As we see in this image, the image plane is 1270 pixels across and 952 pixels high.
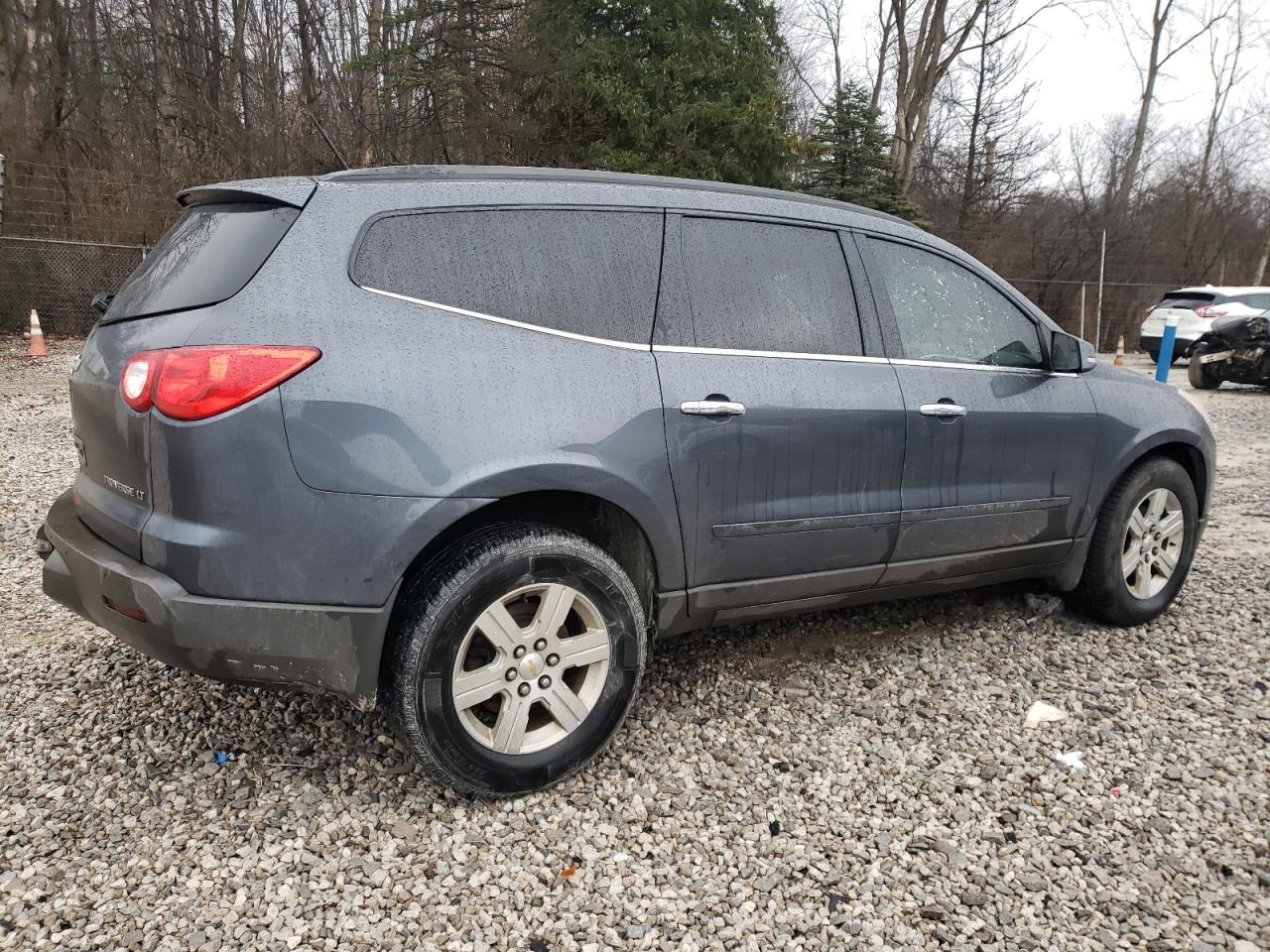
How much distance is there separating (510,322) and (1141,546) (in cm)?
308

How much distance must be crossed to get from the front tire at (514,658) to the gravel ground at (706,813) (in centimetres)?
17

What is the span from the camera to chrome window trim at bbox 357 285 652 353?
2.46 metres

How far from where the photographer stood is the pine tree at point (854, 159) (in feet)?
66.1

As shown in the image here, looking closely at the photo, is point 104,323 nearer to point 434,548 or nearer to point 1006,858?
point 434,548

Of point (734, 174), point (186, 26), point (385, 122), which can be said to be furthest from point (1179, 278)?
point (186, 26)

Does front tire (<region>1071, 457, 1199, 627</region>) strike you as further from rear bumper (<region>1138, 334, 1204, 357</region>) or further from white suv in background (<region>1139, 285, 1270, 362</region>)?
rear bumper (<region>1138, 334, 1204, 357</region>)

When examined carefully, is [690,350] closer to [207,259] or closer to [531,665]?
[531,665]

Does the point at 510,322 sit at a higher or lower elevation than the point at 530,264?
lower

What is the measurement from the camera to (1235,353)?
44.4 ft

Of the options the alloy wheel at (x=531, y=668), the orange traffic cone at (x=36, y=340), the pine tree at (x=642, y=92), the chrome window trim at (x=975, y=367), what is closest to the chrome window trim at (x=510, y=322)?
the alloy wheel at (x=531, y=668)

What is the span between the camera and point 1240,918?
2227 mm

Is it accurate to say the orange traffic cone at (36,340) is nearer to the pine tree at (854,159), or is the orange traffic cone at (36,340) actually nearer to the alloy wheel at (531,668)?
the alloy wheel at (531,668)

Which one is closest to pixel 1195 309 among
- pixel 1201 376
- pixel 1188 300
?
pixel 1188 300

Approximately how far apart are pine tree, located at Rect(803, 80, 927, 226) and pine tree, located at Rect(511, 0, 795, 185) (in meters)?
3.45
